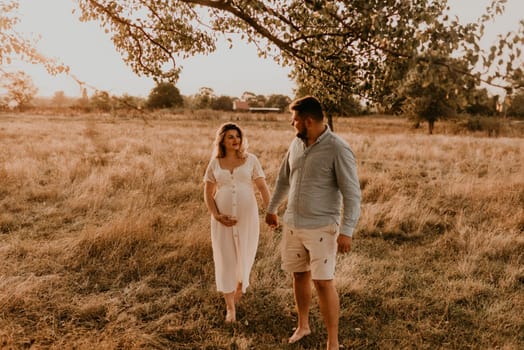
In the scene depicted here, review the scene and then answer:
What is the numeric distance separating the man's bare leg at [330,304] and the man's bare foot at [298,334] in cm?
44

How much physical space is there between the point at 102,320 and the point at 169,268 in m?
1.29

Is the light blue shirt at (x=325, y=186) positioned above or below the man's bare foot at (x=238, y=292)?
above

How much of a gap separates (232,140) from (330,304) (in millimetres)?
1896

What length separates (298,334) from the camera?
13.4 feet

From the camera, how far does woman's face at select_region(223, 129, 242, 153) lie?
13.9 feet

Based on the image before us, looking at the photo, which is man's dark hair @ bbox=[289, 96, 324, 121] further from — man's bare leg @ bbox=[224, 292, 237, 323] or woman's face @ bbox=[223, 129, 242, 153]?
man's bare leg @ bbox=[224, 292, 237, 323]

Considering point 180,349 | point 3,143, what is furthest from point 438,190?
point 3,143

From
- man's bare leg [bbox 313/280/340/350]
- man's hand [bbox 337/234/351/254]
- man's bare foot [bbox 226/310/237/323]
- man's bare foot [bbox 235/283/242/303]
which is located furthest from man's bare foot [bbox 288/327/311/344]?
man's hand [bbox 337/234/351/254]

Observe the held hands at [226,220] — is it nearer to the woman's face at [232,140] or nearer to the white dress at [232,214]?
the white dress at [232,214]

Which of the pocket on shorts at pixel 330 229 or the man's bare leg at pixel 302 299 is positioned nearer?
the pocket on shorts at pixel 330 229

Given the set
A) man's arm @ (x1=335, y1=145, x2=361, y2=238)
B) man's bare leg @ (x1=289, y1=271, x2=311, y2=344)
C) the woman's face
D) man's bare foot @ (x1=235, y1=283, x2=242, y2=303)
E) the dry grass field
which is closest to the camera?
man's arm @ (x1=335, y1=145, x2=361, y2=238)

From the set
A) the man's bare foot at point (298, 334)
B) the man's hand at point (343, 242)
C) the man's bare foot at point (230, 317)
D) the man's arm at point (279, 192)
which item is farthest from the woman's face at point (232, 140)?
the man's bare foot at point (298, 334)

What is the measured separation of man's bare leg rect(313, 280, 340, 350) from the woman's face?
1.63 m

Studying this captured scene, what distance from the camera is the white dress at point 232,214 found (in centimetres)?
429
